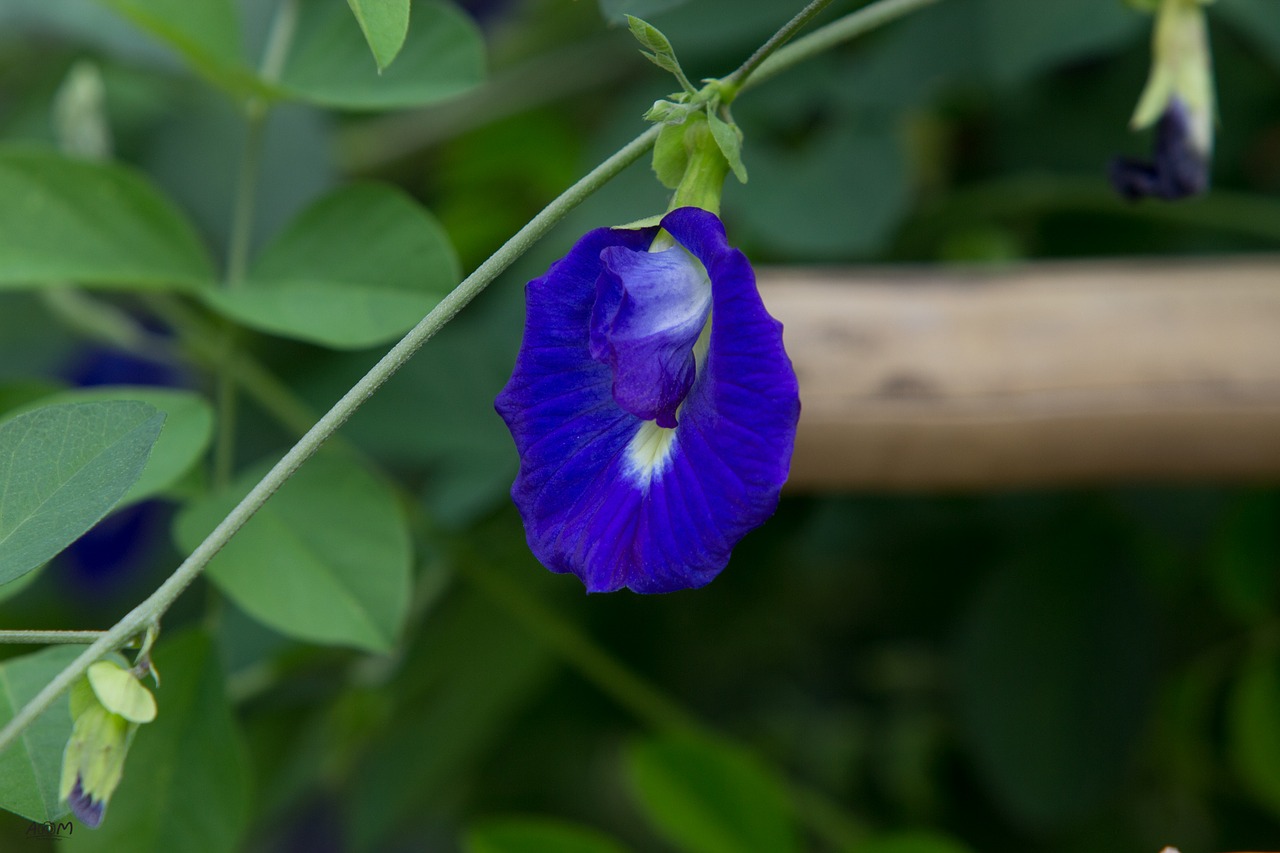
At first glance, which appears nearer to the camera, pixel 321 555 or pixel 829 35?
pixel 829 35

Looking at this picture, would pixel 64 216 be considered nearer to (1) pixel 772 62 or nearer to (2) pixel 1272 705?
(1) pixel 772 62

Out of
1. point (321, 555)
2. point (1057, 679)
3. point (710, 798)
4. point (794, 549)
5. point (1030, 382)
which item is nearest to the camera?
point (321, 555)

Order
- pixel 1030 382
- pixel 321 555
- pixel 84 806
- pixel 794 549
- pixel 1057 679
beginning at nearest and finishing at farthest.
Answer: pixel 84 806 < pixel 321 555 < pixel 1030 382 < pixel 1057 679 < pixel 794 549

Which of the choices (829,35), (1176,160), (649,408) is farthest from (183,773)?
(1176,160)

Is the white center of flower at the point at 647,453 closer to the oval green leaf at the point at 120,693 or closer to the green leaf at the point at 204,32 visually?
the oval green leaf at the point at 120,693

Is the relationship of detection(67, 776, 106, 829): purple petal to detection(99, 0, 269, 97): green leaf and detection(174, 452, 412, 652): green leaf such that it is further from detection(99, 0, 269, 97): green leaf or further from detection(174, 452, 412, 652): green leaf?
detection(99, 0, 269, 97): green leaf

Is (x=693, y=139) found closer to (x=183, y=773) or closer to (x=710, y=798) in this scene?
(x=183, y=773)

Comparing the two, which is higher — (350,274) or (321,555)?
(350,274)

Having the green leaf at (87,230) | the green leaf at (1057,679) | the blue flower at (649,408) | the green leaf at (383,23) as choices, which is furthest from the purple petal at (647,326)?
the green leaf at (1057,679)
